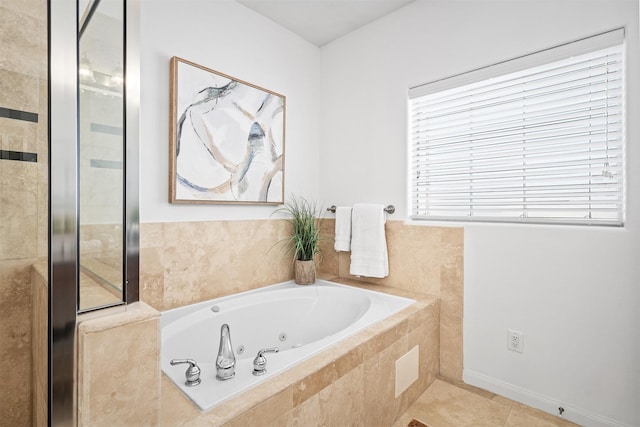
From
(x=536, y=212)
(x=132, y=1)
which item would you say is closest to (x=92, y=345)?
(x=132, y=1)

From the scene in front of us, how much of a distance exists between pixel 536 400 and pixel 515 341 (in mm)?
306

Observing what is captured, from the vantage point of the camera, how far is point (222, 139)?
2080 mm

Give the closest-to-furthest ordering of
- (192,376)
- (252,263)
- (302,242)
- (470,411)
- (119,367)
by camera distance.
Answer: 1. (119,367)
2. (192,376)
3. (470,411)
4. (252,263)
5. (302,242)

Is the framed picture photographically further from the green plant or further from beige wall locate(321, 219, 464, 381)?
beige wall locate(321, 219, 464, 381)

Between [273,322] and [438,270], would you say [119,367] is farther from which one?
[438,270]

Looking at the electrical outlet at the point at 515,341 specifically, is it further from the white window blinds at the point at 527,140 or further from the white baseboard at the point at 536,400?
the white window blinds at the point at 527,140

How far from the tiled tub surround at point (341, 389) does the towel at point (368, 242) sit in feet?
1.43

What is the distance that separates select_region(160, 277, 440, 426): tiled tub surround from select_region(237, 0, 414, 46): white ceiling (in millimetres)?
2030

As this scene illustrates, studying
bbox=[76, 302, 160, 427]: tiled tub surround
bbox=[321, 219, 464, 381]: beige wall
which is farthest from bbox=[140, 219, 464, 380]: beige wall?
bbox=[76, 302, 160, 427]: tiled tub surround

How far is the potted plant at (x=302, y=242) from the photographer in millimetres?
2441

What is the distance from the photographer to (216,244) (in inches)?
82.0

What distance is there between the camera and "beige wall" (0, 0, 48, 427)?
1.31 metres

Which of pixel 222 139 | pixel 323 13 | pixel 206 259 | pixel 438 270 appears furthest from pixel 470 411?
pixel 323 13

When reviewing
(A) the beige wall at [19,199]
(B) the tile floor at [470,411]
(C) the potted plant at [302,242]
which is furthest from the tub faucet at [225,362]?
(C) the potted plant at [302,242]
